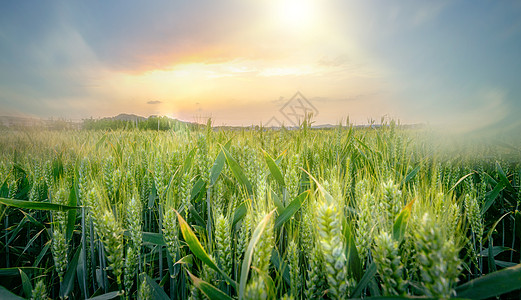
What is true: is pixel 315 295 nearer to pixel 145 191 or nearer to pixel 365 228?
pixel 365 228

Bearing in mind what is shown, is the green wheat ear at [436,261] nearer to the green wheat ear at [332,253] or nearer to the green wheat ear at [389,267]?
the green wheat ear at [389,267]

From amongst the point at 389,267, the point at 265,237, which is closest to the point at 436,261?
the point at 389,267

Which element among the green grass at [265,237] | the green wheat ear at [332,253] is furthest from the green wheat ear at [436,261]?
the green wheat ear at [332,253]

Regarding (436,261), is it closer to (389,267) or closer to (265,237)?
(389,267)

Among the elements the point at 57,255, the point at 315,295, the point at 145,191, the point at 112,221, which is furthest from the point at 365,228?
the point at 145,191

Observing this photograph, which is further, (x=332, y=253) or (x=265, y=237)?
(x=265, y=237)

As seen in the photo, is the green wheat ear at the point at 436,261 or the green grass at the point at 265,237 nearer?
the green wheat ear at the point at 436,261

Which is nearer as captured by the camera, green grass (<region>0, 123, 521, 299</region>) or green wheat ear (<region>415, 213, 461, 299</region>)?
green wheat ear (<region>415, 213, 461, 299</region>)

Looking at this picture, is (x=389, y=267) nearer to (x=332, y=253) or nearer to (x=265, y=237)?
(x=332, y=253)

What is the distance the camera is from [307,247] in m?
1.04

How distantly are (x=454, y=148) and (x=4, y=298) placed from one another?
373 centimetres

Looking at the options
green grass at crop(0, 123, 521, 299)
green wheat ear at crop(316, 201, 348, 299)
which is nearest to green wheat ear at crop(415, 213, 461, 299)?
green grass at crop(0, 123, 521, 299)

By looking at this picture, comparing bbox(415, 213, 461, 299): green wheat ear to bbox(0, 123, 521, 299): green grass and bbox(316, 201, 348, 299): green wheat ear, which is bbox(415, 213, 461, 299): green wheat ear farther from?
bbox(316, 201, 348, 299): green wheat ear

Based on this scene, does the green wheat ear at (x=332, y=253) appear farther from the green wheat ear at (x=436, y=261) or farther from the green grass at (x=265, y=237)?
the green wheat ear at (x=436, y=261)
